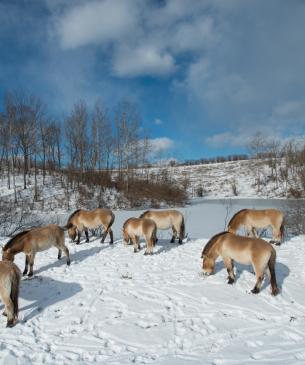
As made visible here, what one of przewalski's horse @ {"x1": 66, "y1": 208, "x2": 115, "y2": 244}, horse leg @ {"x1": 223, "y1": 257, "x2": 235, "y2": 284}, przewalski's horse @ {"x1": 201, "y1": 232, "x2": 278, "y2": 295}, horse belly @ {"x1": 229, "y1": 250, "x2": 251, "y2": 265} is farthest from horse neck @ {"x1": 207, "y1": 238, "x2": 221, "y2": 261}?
przewalski's horse @ {"x1": 66, "y1": 208, "x2": 115, "y2": 244}

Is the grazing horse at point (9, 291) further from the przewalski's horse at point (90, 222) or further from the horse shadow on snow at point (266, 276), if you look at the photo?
the przewalski's horse at point (90, 222)

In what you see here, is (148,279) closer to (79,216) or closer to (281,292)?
(281,292)

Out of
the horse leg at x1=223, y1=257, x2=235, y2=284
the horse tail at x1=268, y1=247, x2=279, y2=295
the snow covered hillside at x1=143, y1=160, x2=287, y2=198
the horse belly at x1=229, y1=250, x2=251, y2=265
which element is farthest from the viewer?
the snow covered hillside at x1=143, y1=160, x2=287, y2=198

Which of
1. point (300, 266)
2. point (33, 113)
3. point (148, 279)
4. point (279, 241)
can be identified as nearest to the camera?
point (148, 279)

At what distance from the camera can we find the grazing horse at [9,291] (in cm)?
480

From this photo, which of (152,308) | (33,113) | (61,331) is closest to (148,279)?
(152,308)

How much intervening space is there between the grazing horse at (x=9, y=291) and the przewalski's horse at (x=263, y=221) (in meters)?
7.08

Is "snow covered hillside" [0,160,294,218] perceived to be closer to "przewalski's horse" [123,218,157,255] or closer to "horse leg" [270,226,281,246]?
"przewalski's horse" [123,218,157,255]

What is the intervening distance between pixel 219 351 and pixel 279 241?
263 inches

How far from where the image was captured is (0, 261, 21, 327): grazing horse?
4.80 metres

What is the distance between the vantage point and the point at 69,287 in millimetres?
6453

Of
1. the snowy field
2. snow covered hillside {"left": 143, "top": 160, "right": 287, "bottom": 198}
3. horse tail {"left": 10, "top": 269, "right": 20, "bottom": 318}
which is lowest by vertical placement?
the snowy field

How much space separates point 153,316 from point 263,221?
6.10 meters

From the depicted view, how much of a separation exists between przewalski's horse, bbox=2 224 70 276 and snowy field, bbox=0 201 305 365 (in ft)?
1.74
